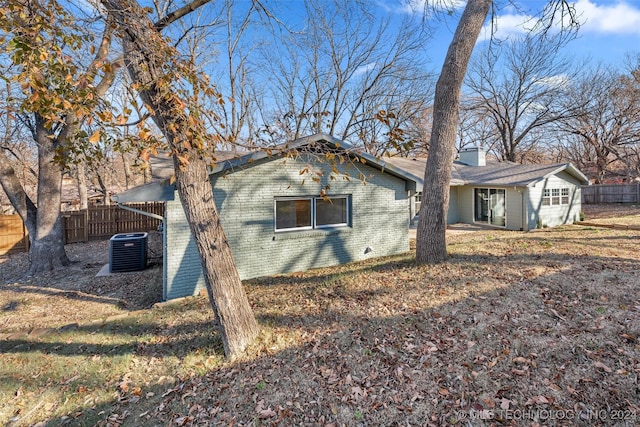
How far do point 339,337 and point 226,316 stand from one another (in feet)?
5.21

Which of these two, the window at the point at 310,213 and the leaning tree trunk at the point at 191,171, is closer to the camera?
the leaning tree trunk at the point at 191,171

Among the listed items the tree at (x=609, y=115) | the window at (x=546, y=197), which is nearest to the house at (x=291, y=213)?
the window at (x=546, y=197)

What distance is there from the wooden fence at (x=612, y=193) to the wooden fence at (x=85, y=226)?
3153cm

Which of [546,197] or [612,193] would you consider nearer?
[546,197]

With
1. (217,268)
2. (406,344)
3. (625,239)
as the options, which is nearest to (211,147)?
(217,268)

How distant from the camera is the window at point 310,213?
313 inches

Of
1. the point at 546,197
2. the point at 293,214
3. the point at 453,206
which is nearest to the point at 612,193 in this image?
the point at 546,197

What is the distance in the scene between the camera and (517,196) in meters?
14.5

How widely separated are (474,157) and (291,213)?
16.4m

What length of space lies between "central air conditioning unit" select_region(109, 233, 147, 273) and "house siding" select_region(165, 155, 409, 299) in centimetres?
314

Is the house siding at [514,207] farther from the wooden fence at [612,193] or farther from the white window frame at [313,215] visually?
the wooden fence at [612,193]

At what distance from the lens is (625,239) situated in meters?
9.84

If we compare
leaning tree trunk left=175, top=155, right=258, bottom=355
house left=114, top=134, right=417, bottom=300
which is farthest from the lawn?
house left=114, top=134, right=417, bottom=300

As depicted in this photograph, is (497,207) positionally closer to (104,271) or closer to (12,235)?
(104,271)
